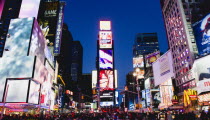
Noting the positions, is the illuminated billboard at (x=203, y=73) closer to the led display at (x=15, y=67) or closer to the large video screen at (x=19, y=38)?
the led display at (x=15, y=67)

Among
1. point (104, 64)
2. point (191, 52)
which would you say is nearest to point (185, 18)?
point (191, 52)

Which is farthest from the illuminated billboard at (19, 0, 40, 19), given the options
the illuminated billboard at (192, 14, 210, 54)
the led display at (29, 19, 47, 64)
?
the illuminated billboard at (192, 14, 210, 54)

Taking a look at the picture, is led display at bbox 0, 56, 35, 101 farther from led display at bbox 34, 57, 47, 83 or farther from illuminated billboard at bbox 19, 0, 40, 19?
illuminated billboard at bbox 19, 0, 40, 19

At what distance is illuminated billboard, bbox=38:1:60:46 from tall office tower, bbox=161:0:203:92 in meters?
46.2

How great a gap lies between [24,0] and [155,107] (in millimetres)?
73729

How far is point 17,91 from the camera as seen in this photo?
130 ft

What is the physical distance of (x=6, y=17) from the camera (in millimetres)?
119500

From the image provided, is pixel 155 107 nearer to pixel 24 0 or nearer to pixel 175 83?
pixel 175 83

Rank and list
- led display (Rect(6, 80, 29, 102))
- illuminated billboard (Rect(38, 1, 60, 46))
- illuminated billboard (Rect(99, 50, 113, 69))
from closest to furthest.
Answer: led display (Rect(6, 80, 29, 102)), illuminated billboard (Rect(38, 1, 60, 46)), illuminated billboard (Rect(99, 50, 113, 69))

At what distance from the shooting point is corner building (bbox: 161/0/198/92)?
59.3 metres

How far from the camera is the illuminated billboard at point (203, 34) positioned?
44.2 m

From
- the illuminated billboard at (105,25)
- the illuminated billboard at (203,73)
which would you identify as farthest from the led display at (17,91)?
the illuminated billboard at (105,25)

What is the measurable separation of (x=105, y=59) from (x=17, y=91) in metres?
59.3

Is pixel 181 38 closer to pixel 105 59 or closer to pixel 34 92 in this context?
pixel 105 59
